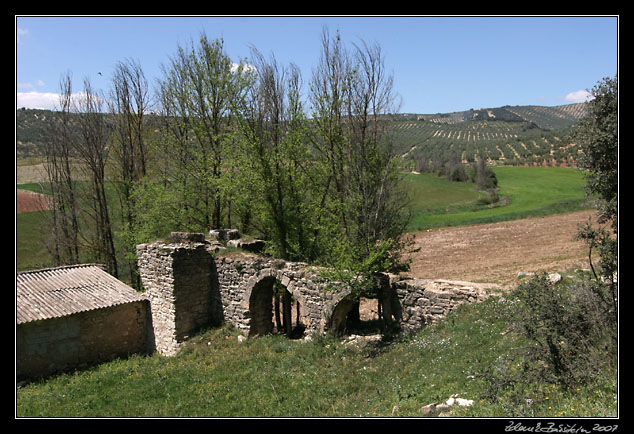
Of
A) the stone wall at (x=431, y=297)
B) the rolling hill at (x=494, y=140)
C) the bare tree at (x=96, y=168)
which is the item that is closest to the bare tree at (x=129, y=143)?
the bare tree at (x=96, y=168)

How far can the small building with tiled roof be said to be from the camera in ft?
43.9

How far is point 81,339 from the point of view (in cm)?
1431

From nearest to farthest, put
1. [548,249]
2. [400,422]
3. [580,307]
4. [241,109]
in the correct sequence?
1. [400,422]
2. [580,307]
3. [241,109]
4. [548,249]

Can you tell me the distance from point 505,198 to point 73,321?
5096 centimetres

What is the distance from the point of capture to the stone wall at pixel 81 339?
43.6 feet

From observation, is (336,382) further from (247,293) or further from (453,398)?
(247,293)

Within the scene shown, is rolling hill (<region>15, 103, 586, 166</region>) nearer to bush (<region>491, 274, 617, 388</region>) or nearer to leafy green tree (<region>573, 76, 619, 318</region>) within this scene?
leafy green tree (<region>573, 76, 619, 318</region>)

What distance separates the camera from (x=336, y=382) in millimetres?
9641

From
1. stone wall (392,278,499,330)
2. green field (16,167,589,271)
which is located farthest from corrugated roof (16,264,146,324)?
green field (16,167,589,271)

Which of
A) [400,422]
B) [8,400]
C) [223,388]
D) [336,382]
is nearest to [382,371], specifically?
[336,382]

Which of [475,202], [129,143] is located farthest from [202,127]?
[475,202]

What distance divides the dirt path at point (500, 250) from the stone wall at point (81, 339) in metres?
13.7

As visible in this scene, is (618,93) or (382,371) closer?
(618,93)

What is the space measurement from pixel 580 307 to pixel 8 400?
8402 mm
